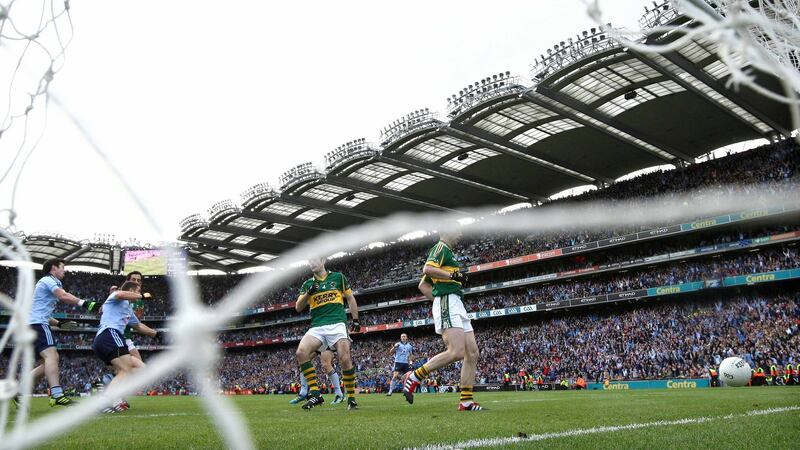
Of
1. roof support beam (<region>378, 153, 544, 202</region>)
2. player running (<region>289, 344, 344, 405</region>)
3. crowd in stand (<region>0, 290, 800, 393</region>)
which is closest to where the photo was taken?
player running (<region>289, 344, 344, 405</region>)

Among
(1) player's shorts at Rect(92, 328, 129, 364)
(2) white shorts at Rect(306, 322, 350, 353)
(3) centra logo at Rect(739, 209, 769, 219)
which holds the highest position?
(3) centra logo at Rect(739, 209, 769, 219)

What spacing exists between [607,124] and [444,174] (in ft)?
28.9

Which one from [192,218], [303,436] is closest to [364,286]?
[192,218]

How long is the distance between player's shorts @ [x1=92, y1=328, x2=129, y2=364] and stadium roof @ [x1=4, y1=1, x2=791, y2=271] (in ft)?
53.1

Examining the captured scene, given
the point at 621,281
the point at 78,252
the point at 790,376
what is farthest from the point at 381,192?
the point at 78,252

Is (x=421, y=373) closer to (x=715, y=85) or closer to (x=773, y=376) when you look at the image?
(x=773, y=376)

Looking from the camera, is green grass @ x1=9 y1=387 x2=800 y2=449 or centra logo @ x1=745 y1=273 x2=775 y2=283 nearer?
green grass @ x1=9 y1=387 x2=800 y2=449

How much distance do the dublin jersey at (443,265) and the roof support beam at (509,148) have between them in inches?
771

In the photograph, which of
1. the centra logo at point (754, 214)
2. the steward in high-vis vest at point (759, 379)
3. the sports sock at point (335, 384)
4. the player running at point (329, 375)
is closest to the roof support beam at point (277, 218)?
the centra logo at point (754, 214)

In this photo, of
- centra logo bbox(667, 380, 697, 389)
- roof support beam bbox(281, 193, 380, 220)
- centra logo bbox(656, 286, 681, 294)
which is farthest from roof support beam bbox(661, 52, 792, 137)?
roof support beam bbox(281, 193, 380, 220)

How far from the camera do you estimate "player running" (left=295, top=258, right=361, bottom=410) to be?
7.86 meters

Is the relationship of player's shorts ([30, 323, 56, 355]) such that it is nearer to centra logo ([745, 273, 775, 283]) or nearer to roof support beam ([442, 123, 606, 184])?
roof support beam ([442, 123, 606, 184])

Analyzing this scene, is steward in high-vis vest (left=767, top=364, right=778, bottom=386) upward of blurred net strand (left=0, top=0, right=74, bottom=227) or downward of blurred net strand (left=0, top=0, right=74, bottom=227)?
downward

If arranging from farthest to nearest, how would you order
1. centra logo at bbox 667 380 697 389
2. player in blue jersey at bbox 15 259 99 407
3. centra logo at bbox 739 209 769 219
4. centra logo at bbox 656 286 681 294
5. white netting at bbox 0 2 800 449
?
centra logo at bbox 656 286 681 294 < centra logo at bbox 739 209 769 219 < centra logo at bbox 667 380 697 389 < player in blue jersey at bbox 15 259 99 407 < white netting at bbox 0 2 800 449
